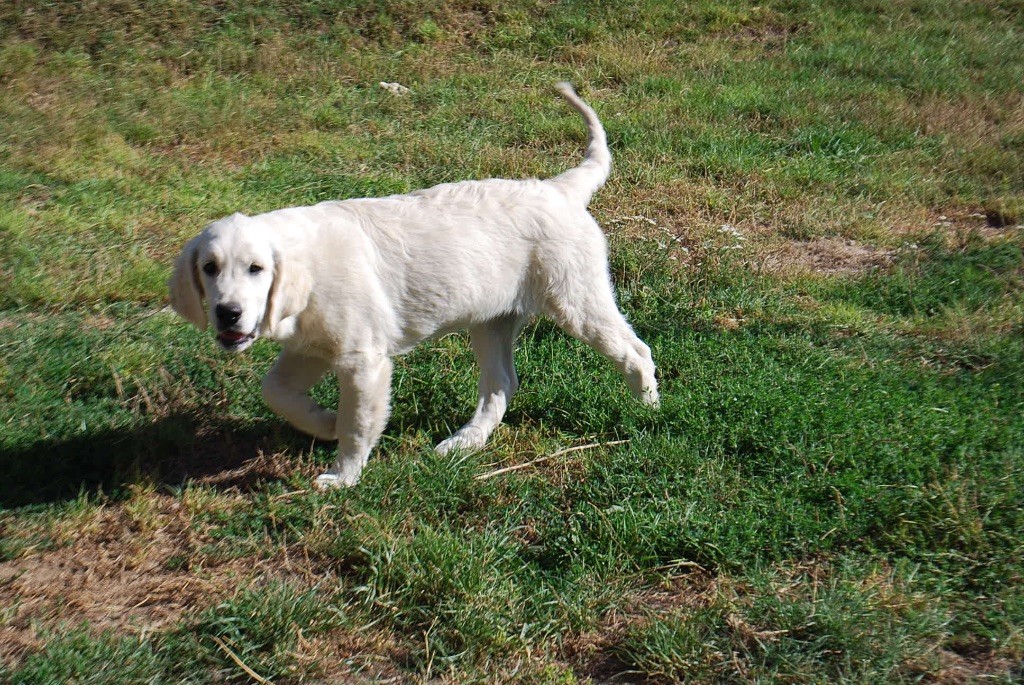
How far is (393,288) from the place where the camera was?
15.2 feet

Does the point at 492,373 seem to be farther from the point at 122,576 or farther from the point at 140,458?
the point at 122,576

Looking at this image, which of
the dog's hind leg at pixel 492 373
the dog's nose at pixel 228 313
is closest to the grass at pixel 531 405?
the dog's hind leg at pixel 492 373

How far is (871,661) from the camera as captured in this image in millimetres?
3521

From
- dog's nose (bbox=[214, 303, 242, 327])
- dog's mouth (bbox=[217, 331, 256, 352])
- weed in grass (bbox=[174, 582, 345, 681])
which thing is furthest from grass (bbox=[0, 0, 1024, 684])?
dog's nose (bbox=[214, 303, 242, 327])

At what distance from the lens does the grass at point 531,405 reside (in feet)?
12.3

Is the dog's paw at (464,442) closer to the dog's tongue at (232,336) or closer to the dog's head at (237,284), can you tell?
the dog's head at (237,284)

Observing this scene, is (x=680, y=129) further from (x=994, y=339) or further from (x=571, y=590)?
(x=571, y=590)

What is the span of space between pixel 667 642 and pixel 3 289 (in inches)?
171

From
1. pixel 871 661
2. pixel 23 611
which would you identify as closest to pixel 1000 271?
pixel 871 661

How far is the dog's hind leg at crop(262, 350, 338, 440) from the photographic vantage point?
4.58m

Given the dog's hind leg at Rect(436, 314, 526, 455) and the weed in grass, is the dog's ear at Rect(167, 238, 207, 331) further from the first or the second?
the dog's hind leg at Rect(436, 314, 526, 455)

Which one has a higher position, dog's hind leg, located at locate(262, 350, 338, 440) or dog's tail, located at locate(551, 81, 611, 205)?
dog's tail, located at locate(551, 81, 611, 205)

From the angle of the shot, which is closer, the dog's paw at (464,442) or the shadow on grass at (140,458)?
the shadow on grass at (140,458)

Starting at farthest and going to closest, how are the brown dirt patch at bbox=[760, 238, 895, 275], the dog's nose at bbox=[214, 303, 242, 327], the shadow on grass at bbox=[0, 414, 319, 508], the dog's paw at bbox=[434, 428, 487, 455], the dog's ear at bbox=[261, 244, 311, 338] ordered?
1. the brown dirt patch at bbox=[760, 238, 895, 275]
2. the dog's paw at bbox=[434, 428, 487, 455]
3. the shadow on grass at bbox=[0, 414, 319, 508]
4. the dog's ear at bbox=[261, 244, 311, 338]
5. the dog's nose at bbox=[214, 303, 242, 327]
